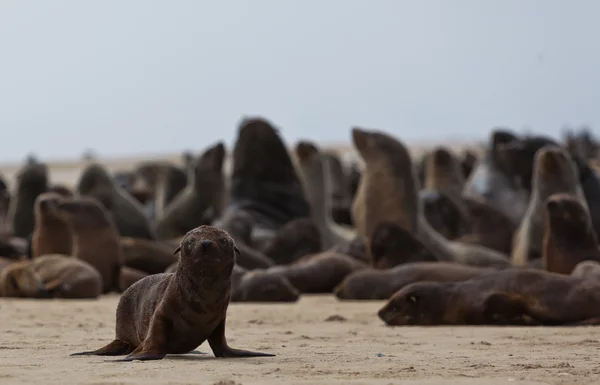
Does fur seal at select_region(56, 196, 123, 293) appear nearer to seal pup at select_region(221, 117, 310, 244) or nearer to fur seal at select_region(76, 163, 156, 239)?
fur seal at select_region(76, 163, 156, 239)

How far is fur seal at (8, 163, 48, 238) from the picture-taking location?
19125mm

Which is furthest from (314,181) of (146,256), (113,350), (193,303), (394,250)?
(193,303)

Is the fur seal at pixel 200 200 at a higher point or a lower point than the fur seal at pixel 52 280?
higher

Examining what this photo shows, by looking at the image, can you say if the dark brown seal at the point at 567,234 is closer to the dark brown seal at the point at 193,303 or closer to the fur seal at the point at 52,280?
the fur seal at the point at 52,280

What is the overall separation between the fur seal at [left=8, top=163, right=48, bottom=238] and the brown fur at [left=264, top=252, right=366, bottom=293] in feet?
25.8

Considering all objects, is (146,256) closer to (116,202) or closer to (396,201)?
(396,201)

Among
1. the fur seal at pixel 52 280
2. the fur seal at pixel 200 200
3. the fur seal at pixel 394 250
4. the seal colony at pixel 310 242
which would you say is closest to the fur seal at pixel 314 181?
the seal colony at pixel 310 242

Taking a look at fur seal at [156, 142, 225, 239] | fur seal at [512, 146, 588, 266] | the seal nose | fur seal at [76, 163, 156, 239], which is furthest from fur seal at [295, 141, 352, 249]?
the seal nose

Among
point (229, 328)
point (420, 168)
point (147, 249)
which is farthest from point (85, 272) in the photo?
point (420, 168)

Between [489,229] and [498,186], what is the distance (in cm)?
377

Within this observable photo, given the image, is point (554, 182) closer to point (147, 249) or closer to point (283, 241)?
point (283, 241)

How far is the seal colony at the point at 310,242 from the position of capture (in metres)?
6.07

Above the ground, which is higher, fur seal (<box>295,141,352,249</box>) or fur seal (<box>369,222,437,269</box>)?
fur seal (<box>295,141,352,249</box>)

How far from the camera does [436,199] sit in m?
19.7
